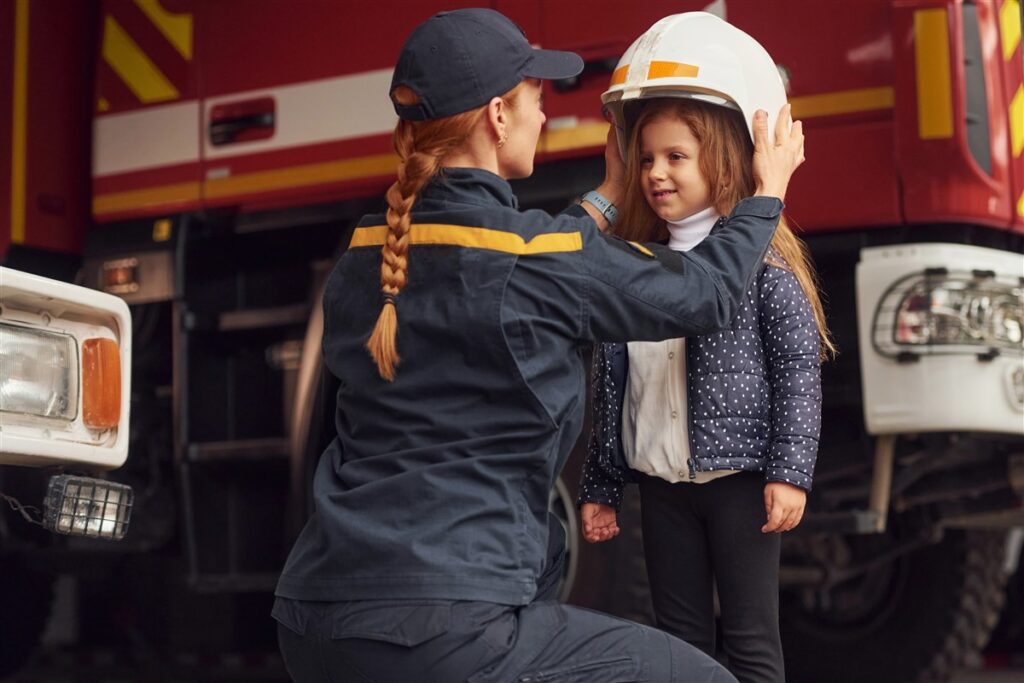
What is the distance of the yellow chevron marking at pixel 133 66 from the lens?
4.51 m

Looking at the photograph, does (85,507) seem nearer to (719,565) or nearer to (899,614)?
(719,565)

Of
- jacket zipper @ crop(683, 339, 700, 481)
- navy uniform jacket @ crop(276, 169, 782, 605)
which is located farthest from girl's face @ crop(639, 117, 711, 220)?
navy uniform jacket @ crop(276, 169, 782, 605)

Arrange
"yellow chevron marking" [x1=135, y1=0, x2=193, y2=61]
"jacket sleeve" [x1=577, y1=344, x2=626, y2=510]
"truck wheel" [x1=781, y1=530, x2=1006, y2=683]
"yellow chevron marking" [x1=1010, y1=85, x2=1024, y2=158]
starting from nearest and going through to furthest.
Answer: "jacket sleeve" [x1=577, y1=344, x2=626, y2=510], "yellow chevron marking" [x1=1010, y1=85, x2=1024, y2=158], "yellow chevron marking" [x1=135, y1=0, x2=193, y2=61], "truck wheel" [x1=781, y1=530, x2=1006, y2=683]

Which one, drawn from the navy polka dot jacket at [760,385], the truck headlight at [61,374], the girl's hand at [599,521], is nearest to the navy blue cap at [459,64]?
the navy polka dot jacket at [760,385]

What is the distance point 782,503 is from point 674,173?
59 centimetres

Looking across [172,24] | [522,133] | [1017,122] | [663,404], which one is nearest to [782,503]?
[663,404]

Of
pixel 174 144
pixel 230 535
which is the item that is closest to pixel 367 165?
pixel 174 144

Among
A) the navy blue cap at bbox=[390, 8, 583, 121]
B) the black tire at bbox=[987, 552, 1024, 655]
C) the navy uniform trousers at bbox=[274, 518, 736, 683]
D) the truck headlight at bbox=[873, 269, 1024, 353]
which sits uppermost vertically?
the navy blue cap at bbox=[390, 8, 583, 121]

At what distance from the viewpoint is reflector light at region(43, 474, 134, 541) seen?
2.48 meters

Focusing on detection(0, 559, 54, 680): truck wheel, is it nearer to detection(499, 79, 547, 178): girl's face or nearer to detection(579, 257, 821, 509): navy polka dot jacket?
detection(579, 257, 821, 509): navy polka dot jacket

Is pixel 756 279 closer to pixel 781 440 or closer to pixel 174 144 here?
pixel 781 440

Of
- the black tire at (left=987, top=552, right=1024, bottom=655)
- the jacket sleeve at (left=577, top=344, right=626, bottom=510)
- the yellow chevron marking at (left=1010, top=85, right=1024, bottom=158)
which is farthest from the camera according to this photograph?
the black tire at (left=987, top=552, right=1024, bottom=655)

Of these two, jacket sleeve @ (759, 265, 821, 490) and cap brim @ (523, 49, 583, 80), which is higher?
cap brim @ (523, 49, 583, 80)

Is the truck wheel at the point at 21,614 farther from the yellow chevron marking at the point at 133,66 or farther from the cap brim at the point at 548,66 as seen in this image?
the cap brim at the point at 548,66
